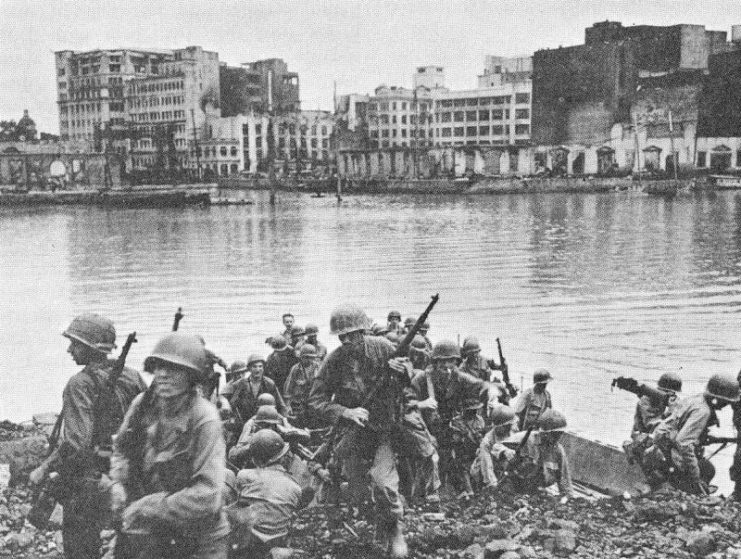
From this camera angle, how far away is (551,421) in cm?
767

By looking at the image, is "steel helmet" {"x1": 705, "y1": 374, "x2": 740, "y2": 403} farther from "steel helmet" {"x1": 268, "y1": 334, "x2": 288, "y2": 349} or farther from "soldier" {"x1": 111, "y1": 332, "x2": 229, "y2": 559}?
"steel helmet" {"x1": 268, "y1": 334, "x2": 288, "y2": 349}

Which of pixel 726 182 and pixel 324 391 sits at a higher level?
pixel 726 182

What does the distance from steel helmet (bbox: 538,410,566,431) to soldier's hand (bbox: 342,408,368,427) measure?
88.4 inches

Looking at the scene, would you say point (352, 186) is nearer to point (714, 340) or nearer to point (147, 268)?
point (147, 268)

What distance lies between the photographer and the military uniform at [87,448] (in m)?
5.11

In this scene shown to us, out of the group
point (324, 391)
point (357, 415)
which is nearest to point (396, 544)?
point (357, 415)

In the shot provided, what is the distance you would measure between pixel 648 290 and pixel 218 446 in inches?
1134

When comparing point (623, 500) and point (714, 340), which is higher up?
point (623, 500)

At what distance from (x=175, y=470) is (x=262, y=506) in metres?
1.29

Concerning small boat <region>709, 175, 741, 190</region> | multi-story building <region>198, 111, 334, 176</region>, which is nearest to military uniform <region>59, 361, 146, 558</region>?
small boat <region>709, 175, 741, 190</region>

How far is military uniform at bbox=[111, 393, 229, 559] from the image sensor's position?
3968 millimetres

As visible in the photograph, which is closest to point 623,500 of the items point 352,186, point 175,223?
point 175,223

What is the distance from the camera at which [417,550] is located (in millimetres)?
6555

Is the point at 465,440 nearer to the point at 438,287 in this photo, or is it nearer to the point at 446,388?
the point at 446,388
